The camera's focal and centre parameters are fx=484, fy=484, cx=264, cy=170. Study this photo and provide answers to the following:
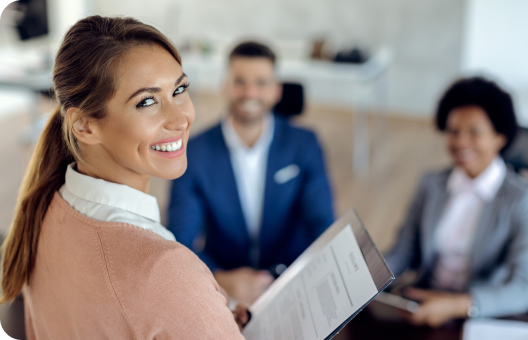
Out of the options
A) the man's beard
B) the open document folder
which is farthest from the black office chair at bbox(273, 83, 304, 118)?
the open document folder

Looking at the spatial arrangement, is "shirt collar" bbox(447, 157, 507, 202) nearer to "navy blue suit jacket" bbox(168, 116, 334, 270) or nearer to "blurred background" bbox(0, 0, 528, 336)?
"navy blue suit jacket" bbox(168, 116, 334, 270)

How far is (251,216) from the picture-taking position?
199 cm

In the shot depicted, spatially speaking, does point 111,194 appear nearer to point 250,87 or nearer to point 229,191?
point 229,191

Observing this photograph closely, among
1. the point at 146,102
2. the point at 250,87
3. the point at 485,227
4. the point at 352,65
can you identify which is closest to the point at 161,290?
the point at 146,102

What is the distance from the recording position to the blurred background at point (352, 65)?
3.93 m

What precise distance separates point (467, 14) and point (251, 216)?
3.84 m

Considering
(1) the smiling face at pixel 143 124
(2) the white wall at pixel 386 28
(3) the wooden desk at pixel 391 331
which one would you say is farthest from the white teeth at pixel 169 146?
(2) the white wall at pixel 386 28

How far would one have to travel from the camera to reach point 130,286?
63cm

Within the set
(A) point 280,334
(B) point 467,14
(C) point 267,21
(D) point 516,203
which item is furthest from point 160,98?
(C) point 267,21

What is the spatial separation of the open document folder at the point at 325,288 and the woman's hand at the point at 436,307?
514 mm

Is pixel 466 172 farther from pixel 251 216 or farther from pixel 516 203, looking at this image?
pixel 251 216

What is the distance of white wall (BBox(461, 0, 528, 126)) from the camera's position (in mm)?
4324

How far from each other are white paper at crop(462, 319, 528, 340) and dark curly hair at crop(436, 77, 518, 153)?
2.32 ft

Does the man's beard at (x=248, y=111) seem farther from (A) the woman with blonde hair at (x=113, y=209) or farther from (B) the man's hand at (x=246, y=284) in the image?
(A) the woman with blonde hair at (x=113, y=209)
